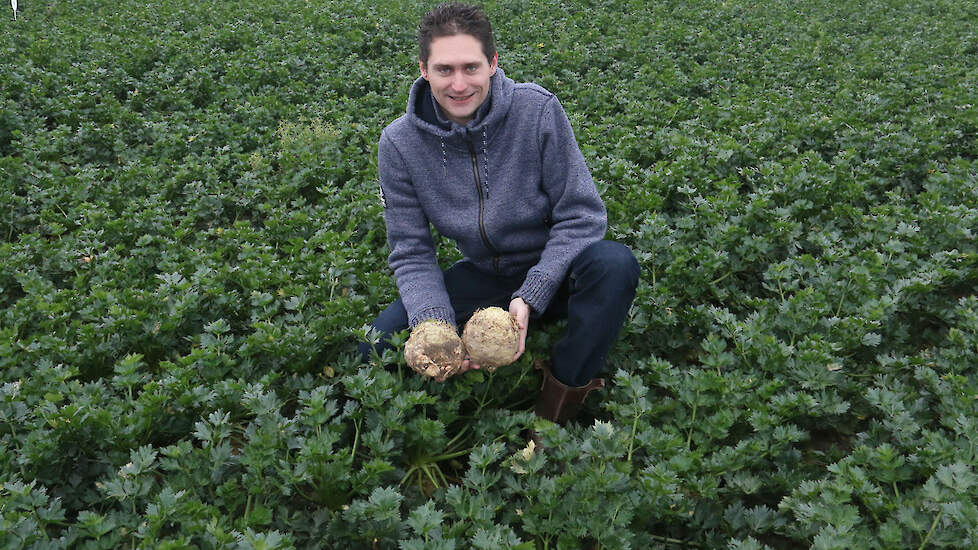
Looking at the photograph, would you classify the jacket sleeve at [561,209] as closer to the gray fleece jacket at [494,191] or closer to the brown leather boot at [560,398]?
the gray fleece jacket at [494,191]

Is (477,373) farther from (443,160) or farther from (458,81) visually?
(458,81)

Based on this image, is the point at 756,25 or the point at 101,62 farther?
the point at 756,25

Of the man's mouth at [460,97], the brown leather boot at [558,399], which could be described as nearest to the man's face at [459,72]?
the man's mouth at [460,97]

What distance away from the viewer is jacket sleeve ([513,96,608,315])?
2.79m

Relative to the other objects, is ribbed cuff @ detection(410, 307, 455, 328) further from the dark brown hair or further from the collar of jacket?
the dark brown hair

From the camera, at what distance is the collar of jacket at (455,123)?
9.26ft

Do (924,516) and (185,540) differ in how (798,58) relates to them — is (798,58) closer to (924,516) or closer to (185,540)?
(924,516)

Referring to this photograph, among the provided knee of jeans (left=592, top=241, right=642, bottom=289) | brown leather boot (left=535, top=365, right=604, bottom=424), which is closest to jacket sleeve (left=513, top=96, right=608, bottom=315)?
knee of jeans (left=592, top=241, right=642, bottom=289)

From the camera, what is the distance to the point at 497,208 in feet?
9.64

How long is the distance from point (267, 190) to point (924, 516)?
173 inches

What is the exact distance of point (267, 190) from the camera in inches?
194

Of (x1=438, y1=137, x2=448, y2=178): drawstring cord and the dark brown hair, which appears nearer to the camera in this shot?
the dark brown hair

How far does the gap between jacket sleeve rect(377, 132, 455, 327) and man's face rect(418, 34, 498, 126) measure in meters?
0.39

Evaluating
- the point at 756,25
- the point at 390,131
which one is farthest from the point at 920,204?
the point at 756,25
